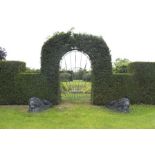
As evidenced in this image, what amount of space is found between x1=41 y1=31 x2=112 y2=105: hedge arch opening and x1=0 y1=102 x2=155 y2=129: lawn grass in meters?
1.04

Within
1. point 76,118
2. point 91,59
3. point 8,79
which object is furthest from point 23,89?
point 76,118

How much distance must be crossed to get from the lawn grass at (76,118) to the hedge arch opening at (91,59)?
104 cm

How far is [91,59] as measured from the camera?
19391 millimetres

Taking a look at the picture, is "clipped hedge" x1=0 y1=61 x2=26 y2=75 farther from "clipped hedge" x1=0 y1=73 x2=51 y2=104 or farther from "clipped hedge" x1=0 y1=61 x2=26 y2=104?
"clipped hedge" x1=0 y1=73 x2=51 y2=104

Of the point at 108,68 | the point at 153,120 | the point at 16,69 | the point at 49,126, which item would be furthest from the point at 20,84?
the point at 153,120

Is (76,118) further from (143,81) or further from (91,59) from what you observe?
(143,81)

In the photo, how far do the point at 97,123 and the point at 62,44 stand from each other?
6.24 meters

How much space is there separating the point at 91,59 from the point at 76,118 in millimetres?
4921

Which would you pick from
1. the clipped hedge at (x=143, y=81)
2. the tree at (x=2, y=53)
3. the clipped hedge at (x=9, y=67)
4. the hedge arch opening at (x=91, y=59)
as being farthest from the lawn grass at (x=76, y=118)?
the tree at (x=2, y=53)

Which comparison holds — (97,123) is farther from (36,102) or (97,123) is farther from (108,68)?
(108,68)

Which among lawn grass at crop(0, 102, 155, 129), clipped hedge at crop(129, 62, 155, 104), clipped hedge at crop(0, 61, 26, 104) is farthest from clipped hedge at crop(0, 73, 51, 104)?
clipped hedge at crop(129, 62, 155, 104)

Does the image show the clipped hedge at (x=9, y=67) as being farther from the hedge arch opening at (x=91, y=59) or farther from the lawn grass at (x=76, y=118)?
the lawn grass at (x=76, y=118)

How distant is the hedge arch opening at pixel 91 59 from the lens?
19.2 m

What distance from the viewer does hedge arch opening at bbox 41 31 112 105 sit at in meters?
19.2
